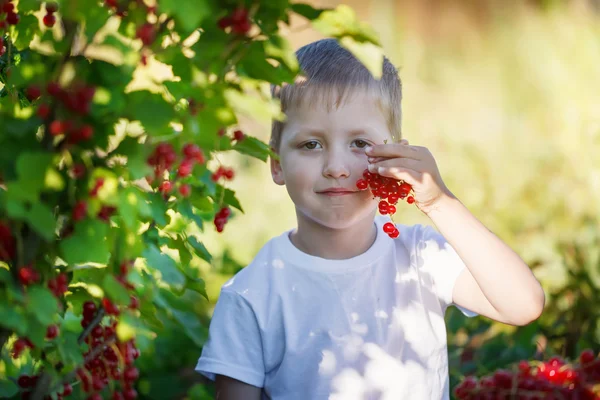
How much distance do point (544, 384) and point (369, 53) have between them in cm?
74

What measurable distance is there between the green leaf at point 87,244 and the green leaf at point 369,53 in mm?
474

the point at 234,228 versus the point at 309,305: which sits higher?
the point at 309,305

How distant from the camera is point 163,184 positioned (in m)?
1.47

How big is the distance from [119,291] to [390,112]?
1188 millimetres

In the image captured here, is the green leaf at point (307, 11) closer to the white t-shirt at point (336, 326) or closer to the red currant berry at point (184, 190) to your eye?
the red currant berry at point (184, 190)

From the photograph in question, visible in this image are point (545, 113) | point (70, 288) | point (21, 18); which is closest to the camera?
point (21, 18)

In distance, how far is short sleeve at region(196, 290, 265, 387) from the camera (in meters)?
2.05

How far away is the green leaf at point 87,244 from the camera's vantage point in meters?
1.20

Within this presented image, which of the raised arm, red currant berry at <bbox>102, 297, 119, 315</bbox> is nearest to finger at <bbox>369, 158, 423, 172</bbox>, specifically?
the raised arm

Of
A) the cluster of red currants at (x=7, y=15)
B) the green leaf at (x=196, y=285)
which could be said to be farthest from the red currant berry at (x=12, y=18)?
the green leaf at (x=196, y=285)

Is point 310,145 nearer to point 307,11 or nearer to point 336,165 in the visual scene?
point 336,165

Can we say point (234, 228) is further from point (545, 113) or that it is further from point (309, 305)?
point (309, 305)

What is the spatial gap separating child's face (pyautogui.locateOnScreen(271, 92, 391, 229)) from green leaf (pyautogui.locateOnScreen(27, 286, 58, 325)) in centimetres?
96

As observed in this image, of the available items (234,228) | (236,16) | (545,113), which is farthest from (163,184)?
(545,113)
